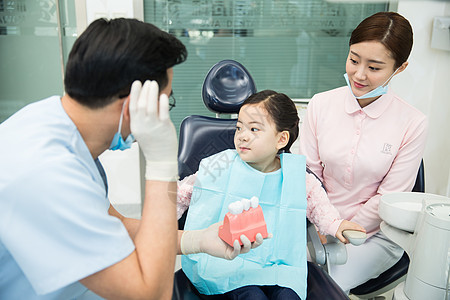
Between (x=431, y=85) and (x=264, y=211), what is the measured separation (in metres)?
1.79

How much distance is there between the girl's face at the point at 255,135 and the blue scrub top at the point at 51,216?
0.70 metres

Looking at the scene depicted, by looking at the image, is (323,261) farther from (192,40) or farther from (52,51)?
(52,51)

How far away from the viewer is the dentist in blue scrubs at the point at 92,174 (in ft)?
2.59

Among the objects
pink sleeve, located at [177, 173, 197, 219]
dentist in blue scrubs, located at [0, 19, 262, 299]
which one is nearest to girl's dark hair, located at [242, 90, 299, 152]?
pink sleeve, located at [177, 173, 197, 219]

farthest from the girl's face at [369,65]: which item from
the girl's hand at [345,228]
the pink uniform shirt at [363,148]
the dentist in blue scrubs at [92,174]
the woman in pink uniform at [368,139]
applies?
the dentist in blue scrubs at [92,174]

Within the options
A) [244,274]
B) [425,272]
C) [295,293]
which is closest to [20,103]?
[244,274]

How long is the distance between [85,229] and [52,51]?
6.14ft

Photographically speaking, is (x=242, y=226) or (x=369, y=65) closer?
(x=242, y=226)

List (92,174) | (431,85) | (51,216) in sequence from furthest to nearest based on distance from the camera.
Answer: (431,85) → (92,174) → (51,216)

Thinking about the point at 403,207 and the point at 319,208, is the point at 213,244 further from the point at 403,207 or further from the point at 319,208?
the point at 403,207

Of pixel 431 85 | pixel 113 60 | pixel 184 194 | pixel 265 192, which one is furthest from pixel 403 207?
pixel 431 85

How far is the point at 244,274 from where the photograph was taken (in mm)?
1353

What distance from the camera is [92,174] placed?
3.18ft

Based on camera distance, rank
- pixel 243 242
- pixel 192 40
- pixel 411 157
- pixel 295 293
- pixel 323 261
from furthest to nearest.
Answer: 1. pixel 192 40
2. pixel 411 157
3. pixel 323 261
4. pixel 295 293
5. pixel 243 242
